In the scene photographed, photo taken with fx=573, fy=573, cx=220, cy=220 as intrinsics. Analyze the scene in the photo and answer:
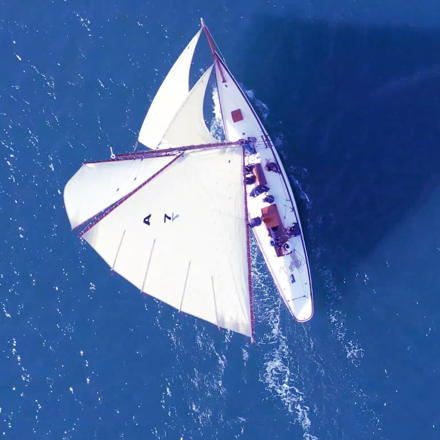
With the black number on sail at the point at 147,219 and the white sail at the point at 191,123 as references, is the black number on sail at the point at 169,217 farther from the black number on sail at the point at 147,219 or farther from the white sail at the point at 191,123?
A: the white sail at the point at 191,123

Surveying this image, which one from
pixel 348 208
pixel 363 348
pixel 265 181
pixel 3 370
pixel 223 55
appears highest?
pixel 223 55

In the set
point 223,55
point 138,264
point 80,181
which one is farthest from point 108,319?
point 223,55

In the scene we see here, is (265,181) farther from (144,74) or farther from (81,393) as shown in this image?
(81,393)

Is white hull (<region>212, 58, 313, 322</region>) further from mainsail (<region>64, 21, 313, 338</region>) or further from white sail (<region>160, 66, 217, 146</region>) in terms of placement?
mainsail (<region>64, 21, 313, 338</region>)

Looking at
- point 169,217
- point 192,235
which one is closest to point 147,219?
point 169,217

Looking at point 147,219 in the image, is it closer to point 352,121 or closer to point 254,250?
point 254,250

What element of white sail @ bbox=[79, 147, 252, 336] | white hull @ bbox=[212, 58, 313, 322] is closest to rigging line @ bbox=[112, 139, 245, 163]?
white sail @ bbox=[79, 147, 252, 336]

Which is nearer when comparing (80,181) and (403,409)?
(80,181)
